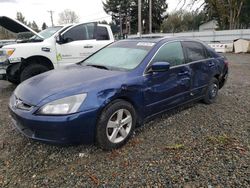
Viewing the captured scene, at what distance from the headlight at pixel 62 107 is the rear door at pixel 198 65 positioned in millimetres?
2391

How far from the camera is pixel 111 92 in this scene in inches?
116

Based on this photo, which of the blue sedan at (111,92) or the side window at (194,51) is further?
the side window at (194,51)

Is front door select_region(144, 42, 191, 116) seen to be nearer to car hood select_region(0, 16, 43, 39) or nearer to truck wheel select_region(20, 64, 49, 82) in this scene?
truck wheel select_region(20, 64, 49, 82)

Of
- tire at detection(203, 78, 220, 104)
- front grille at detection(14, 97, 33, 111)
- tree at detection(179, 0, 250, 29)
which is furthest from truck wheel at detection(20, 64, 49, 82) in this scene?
tree at detection(179, 0, 250, 29)

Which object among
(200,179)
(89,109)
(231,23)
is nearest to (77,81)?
(89,109)

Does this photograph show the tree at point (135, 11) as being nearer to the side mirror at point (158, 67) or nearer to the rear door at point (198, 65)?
the rear door at point (198, 65)

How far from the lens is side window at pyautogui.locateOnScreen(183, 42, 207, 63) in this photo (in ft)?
14.0

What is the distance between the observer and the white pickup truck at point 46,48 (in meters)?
5.66

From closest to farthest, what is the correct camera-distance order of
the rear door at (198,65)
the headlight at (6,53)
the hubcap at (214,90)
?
the rear door at (198,65), the hubcap at (214,90), the headlight at (6,53)

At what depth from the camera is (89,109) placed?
2.71 metres

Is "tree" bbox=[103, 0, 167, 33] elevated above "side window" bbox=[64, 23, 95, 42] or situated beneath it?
elevated above

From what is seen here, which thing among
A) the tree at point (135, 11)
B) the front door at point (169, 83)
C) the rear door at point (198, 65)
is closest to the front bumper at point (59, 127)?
the front door at point (169, 83)

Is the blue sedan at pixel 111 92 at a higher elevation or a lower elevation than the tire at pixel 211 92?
higher

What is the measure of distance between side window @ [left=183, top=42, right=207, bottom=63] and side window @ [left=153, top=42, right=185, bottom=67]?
0.21 meters
